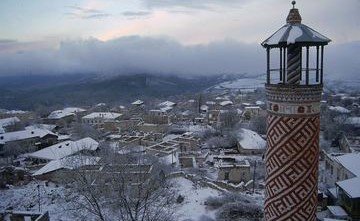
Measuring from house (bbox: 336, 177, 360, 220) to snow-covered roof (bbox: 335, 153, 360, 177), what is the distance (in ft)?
5.17

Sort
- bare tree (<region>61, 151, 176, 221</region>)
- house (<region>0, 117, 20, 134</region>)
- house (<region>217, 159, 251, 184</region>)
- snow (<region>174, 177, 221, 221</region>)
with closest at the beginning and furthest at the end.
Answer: bare tree (<region>61, 151, 176, 221</region>), snow (<region>174, 177, 221, 221</region>), house (<region>217, 159, 251, 184</region>), house (<region>0, 117, 20, 134</region>)

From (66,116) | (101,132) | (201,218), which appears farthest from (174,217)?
(66,116)

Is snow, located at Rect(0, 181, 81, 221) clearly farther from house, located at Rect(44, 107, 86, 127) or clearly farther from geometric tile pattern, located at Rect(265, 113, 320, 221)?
house, located at Rect(44, 107, 86, 127)

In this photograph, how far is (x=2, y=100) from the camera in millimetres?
172875

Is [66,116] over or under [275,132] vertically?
under

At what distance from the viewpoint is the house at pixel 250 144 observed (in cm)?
A: 4403

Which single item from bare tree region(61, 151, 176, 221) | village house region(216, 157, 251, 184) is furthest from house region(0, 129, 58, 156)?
village house region(216, 157, 251, 184)

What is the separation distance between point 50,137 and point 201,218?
36.5 metres

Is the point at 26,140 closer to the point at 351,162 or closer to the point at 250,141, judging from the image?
the point at 250,141

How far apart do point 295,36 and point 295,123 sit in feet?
6.39

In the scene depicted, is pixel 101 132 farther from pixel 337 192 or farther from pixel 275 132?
pixel 275 132

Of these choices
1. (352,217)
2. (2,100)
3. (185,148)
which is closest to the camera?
(352,217)

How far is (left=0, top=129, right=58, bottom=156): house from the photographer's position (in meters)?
47.6

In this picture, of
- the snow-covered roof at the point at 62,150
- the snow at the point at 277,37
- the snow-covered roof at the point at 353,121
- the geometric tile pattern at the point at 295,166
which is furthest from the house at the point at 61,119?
the snow at the point at 277,37
